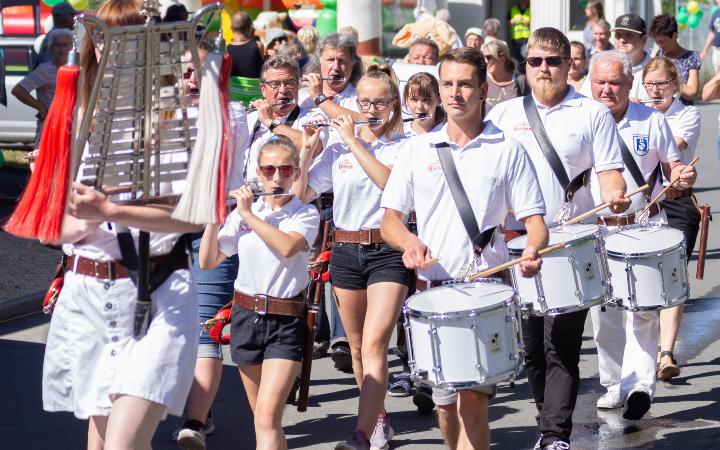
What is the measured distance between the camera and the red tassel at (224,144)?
4336 millimetres

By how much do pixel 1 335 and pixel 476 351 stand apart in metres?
5.45

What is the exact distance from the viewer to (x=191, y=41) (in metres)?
4.42

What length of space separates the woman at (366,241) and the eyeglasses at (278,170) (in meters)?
0.34

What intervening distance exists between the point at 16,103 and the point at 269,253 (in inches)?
464

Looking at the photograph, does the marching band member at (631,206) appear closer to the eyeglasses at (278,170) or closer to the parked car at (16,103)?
the eyeglasses at (278,170)

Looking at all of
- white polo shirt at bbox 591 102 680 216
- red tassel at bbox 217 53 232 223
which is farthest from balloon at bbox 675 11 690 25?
red tassel at bbox 217 53 232 223

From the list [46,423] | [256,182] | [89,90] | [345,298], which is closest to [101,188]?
[89,90]

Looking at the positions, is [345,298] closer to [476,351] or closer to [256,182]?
[256,182]

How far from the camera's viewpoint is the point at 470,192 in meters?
5.55

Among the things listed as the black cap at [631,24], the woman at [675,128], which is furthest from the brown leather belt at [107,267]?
the black cap at [631,24]

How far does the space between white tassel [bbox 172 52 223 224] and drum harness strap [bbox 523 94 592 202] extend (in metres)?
2.56

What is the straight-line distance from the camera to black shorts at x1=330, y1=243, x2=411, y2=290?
6.70m

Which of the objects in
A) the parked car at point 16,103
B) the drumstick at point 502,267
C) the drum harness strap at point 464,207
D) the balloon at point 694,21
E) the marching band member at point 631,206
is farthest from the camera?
the balloon at point 694,21

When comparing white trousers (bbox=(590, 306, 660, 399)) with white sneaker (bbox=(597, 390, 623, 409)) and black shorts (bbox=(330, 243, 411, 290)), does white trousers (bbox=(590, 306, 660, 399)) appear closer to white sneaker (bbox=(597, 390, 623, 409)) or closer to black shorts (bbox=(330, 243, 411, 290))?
white sneaker (bbox=(597, 390, 623, 409))
